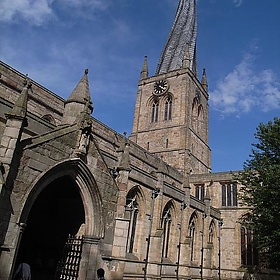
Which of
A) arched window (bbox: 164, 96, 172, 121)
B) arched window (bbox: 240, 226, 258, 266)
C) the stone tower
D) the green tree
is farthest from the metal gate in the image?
arched window (bbox: 164, 96, 172, 121)

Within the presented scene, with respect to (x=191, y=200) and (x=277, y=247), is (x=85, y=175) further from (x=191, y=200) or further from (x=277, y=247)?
→ (x=191, y=200)

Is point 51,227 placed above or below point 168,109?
below

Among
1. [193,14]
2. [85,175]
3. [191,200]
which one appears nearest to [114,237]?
[85,175]

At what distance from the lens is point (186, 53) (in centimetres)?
4578

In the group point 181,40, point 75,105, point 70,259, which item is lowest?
point 70,259

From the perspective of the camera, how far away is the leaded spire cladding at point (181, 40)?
4823 centimetres

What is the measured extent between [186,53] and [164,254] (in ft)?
108

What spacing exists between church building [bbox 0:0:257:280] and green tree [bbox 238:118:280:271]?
5.58m

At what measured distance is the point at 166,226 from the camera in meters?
21.1

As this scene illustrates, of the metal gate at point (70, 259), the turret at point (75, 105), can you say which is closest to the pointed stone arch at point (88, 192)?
the metal gate at point (70, 259)

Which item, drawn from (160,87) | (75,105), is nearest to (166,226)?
(75,105)

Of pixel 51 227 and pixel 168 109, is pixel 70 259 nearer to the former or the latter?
pixel 51 227

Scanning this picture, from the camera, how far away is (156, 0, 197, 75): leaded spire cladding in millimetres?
48234

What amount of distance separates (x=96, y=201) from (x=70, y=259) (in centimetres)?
256
